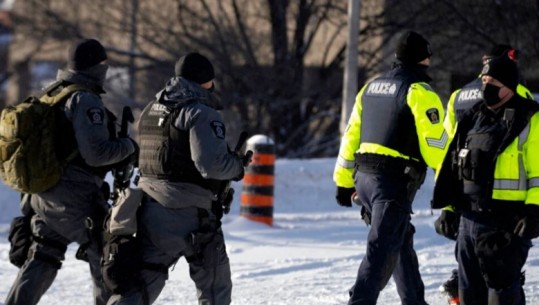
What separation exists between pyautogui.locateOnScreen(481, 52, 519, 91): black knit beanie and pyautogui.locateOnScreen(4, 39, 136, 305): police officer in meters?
2.21

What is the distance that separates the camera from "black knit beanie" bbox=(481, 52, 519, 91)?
6496 millimetres

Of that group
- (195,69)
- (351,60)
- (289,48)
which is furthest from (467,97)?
(289,48)

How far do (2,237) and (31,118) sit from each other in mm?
6299

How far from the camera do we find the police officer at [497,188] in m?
6.37

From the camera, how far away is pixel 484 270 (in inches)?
255

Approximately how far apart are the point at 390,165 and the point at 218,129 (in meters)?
1.18

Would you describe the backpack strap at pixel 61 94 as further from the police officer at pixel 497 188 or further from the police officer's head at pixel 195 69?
the police officer at pixel 497 188

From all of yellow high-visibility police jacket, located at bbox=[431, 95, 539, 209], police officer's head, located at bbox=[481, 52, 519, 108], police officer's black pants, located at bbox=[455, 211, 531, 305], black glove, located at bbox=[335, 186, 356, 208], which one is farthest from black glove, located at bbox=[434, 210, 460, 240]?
black glove, located at bbox=[335, 186, 356, 208]

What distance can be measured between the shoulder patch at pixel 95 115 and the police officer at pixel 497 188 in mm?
2076

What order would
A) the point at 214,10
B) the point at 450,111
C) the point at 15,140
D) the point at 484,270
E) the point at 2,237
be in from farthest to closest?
the point at 214,10, the point at 2,237, the point at 450,111, the point at 15,140, the point at 484,270

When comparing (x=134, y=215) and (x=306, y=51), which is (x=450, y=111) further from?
(x=306, y=51)

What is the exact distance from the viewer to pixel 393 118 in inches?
283

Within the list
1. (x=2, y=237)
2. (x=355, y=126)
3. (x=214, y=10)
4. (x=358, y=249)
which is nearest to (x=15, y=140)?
(x=355, y=126)

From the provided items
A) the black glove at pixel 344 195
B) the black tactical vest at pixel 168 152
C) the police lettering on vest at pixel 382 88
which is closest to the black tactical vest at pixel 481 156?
the police lettering on vest at pixel 382 88
